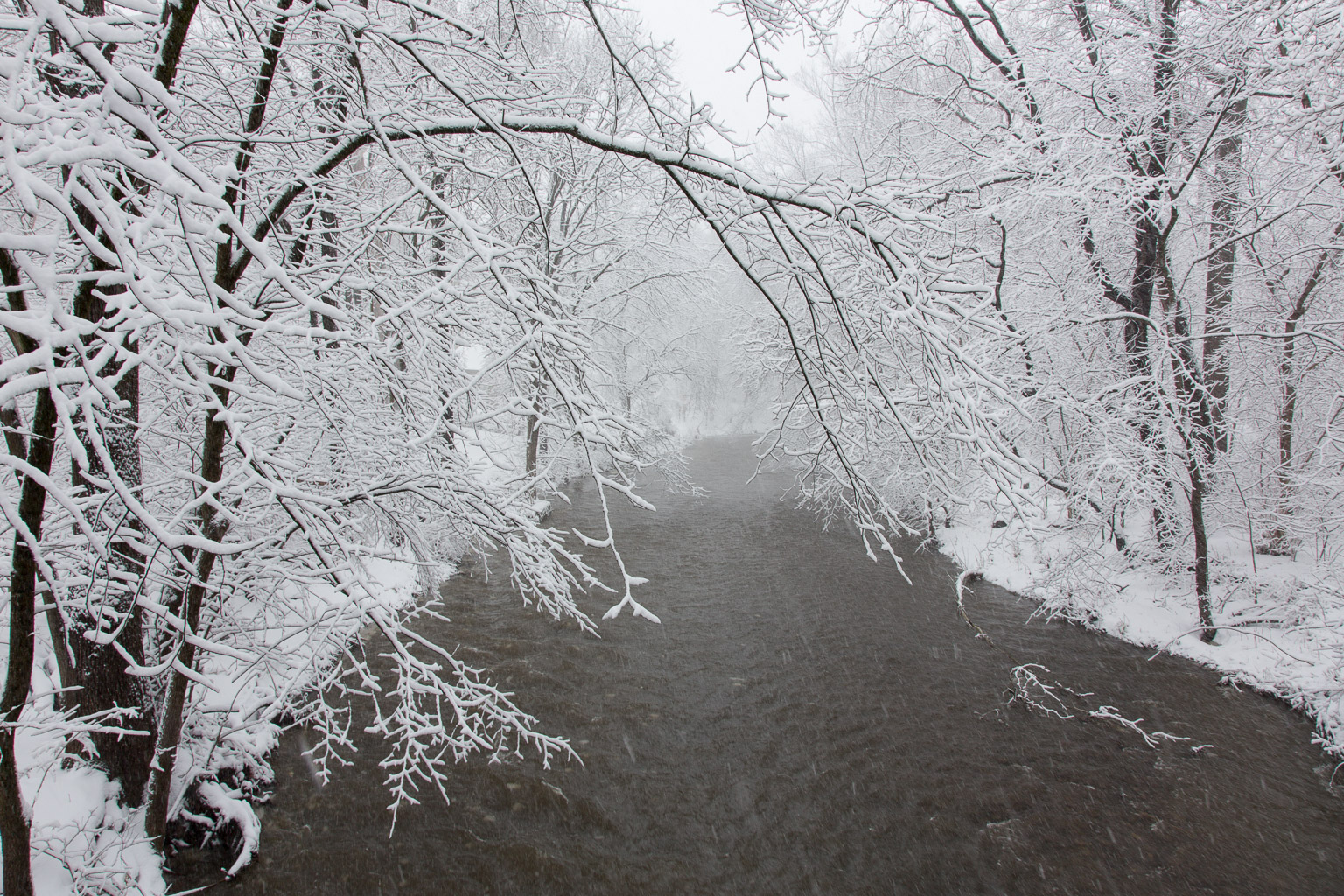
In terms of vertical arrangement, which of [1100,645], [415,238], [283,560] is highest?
[415,238]

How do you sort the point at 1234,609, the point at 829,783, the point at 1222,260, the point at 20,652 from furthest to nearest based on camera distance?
the point at 1222,260, the point at 1234,609, the point at 829,783, the point at 20,652

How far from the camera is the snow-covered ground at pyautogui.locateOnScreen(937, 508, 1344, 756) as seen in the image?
685 cm

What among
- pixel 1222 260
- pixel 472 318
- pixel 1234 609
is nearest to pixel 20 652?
pixel 472 318

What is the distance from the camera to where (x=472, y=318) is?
10.1ft

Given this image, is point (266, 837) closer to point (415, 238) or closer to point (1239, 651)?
point (415, 238)

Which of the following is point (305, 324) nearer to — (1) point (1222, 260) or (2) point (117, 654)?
(2) point (117, 654)

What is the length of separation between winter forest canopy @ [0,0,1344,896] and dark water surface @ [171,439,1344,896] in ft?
2.69

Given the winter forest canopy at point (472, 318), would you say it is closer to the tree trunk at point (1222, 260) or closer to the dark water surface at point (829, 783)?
the tree trunk at point (1222, 260)

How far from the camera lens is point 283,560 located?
153 inches

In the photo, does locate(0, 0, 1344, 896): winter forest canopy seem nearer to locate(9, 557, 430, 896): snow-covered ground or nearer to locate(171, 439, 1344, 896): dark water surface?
locate(9, 557, 430, 896): snow-covered ground

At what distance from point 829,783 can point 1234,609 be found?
21.8ft

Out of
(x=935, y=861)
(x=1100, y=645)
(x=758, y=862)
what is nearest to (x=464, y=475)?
(x=758, y=862)

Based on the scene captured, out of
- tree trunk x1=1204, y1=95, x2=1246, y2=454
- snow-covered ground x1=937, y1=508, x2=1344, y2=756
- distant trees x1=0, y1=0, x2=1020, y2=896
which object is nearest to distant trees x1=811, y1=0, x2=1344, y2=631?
tree trunk x1=1204, y1=95, x2=1246, y2=454

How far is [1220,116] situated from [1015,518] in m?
7.62
